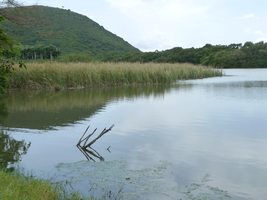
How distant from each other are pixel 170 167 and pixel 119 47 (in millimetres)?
98482

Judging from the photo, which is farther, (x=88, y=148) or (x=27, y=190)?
(x=88, y=148)

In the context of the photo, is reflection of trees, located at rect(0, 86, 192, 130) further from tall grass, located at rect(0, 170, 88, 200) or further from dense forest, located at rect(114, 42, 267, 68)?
dense forest, located at rect(114, 42, 267, 68)

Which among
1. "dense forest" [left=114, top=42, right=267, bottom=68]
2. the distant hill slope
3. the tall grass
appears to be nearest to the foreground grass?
the tall grass

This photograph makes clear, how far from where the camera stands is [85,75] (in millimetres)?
30312

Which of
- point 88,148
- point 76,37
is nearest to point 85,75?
point 88,148

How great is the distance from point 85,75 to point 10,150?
2020cm

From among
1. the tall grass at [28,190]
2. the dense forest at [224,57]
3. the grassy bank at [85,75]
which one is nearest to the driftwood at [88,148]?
the tall grass at [28,190]

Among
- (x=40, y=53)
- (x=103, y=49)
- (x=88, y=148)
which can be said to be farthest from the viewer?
(x=103, y=49)

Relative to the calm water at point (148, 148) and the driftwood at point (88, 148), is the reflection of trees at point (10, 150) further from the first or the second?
the driftwood at point (88, 148)

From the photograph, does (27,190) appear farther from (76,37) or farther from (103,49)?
(76,37)

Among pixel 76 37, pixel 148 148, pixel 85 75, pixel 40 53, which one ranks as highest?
pixel 76 37

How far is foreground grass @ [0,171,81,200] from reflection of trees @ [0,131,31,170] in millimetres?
2158

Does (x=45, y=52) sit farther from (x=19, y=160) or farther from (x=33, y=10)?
(x=19, y=160)

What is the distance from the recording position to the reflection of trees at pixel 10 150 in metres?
9.21
